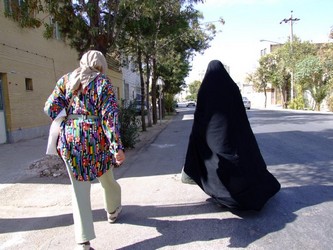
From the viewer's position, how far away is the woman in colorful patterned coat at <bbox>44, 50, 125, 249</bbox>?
3.54 meters

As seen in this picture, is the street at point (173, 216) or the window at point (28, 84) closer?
the street at point (173, 216)

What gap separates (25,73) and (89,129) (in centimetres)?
1167

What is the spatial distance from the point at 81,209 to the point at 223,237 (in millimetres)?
1497

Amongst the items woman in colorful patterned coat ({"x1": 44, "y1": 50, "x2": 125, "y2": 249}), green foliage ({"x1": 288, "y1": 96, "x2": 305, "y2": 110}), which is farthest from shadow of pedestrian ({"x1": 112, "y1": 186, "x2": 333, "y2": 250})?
green foliage ({"x1": 288, "y1": 96, "x2": 305, "y2": 110})

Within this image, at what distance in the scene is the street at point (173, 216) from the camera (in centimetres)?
382

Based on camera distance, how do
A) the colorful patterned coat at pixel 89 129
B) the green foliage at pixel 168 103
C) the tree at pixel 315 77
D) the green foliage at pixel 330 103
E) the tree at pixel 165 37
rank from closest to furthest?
1. the colorful patterned coat at pixel 89 129
2. the tree at pixel 165 37
3. the green foliage at pixel 330 103
4. the tree at pixel 315 77
5. the green foliage at pixel 168 103

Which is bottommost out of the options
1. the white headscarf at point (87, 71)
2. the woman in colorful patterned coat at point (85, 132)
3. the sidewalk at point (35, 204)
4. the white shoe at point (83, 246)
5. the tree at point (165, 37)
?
the sidewalk at point (35, 204)

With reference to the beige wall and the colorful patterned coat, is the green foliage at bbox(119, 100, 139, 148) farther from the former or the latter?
the colorful patterned coat

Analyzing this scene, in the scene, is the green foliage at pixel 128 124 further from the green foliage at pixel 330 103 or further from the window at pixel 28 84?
the green foliage at pixel 330 103

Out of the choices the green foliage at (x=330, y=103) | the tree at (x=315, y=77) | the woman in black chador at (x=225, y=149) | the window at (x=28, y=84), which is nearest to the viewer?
the woman in black chador at (x=225, y=149)

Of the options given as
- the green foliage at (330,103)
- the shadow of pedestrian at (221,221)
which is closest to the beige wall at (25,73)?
the shadow of pedestrian at (221,221)

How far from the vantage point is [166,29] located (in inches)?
558

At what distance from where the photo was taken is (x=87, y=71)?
364 centimetres

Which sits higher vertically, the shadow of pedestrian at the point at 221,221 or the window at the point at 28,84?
the window at the point at 28,84
